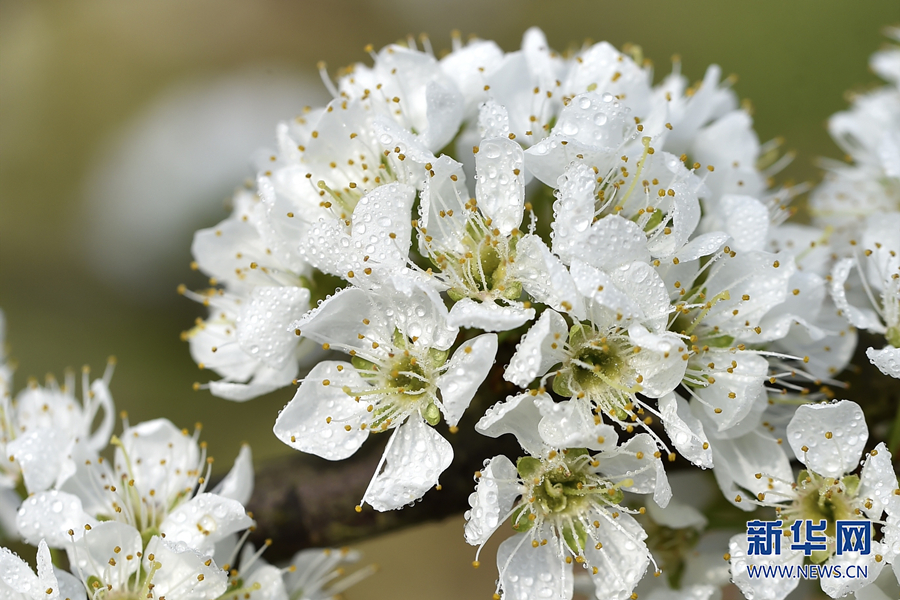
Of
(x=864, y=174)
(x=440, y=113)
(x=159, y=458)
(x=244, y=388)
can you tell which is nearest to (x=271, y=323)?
(x=244, y=388)

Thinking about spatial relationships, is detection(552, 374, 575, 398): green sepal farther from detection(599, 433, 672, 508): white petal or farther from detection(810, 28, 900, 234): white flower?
detection(810, 28, 900, 234): white flower

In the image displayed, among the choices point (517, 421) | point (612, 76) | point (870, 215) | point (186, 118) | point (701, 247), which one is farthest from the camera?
point (186, 118)

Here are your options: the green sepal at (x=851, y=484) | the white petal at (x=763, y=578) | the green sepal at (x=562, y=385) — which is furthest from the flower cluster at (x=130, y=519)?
the green sepal at (x=851, y=484)

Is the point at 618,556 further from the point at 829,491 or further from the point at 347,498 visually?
the point at 347,498

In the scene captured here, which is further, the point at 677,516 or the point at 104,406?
the point at 104,406

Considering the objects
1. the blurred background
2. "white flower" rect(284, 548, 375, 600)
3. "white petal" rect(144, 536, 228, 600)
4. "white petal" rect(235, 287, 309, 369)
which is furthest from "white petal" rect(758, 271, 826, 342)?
the blurred background

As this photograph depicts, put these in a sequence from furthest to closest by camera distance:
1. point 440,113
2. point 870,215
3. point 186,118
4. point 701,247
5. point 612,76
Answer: point 186,118, point 870,215, point 612,76, point 440,113, point 701,247

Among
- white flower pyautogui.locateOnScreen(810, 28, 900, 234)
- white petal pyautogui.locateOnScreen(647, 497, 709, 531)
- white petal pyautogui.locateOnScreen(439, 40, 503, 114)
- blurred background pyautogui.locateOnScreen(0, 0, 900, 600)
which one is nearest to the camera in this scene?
white petal pyautogui.locateOnScreen(647, 497, 709, 531)
